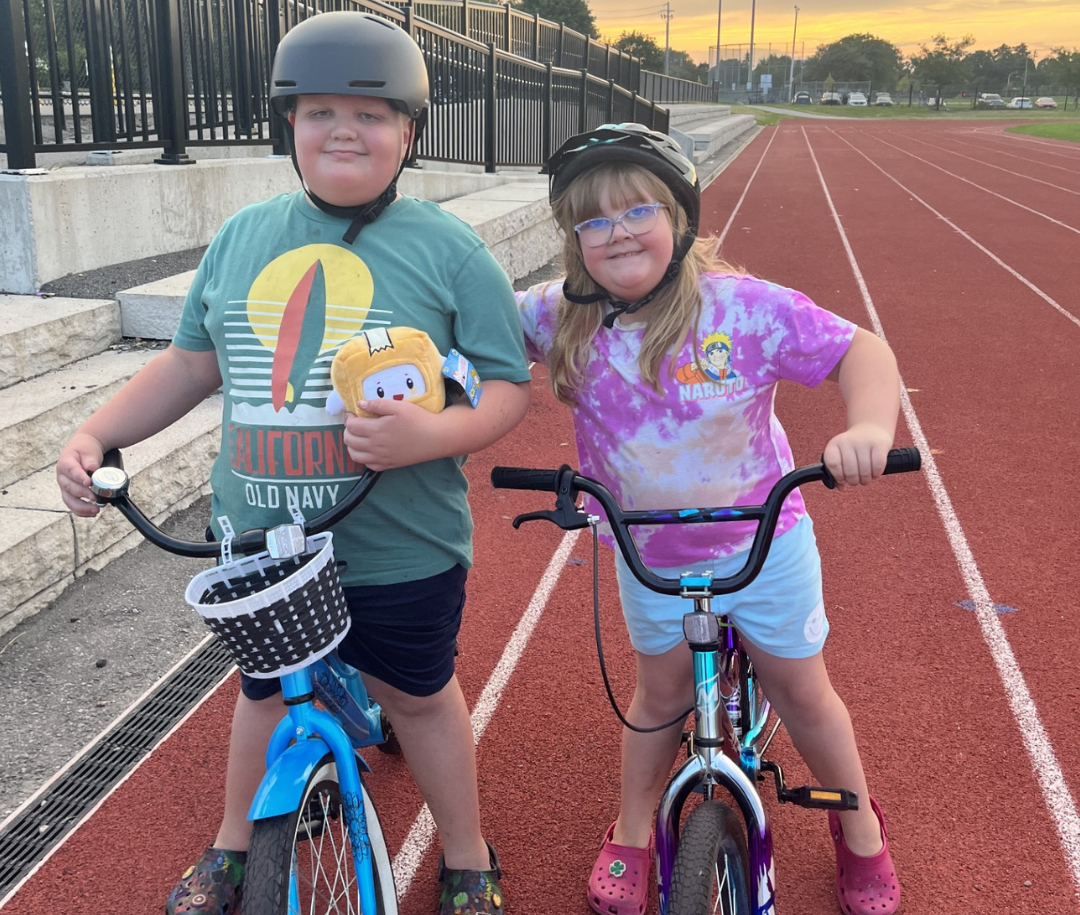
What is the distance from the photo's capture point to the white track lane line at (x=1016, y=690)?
2.90 m

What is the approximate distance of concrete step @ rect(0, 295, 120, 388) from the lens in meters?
4.71

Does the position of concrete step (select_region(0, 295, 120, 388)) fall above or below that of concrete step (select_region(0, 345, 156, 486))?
above

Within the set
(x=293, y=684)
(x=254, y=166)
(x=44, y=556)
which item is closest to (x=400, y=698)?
(x=293, y=684)

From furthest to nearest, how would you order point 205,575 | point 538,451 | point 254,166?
point 254,166, point 538,451, point 205,575

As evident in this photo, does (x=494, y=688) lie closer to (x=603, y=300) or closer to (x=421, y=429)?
(x=603, y=300)

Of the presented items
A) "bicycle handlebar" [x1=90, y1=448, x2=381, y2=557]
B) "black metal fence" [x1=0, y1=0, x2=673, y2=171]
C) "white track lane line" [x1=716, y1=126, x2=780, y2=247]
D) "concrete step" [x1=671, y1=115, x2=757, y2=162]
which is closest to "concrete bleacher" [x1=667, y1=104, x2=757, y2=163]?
"concrete step" [x1=671, y1=115, x2=757, y2=162]

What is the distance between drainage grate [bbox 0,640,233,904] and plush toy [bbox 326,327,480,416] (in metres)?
1.63

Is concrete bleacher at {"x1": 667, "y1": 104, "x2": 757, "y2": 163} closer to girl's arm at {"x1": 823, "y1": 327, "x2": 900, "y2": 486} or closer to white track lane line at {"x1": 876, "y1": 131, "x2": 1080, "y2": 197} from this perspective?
white track lane line at {"x1": 876, "y1": 131, "x2": 1080, "y2": 197}

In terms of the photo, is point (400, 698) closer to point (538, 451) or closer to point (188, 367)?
point (188, 367)

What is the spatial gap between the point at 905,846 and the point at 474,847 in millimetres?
1209

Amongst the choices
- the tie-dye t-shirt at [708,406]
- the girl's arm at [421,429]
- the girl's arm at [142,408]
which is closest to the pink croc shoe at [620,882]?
the tie-dye t-shirt at [708,406]

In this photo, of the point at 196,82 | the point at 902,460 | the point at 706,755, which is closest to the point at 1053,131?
the point at 196,82

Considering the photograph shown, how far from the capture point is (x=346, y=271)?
2045 millimetres

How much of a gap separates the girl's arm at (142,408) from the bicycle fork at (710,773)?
3.79 ft
